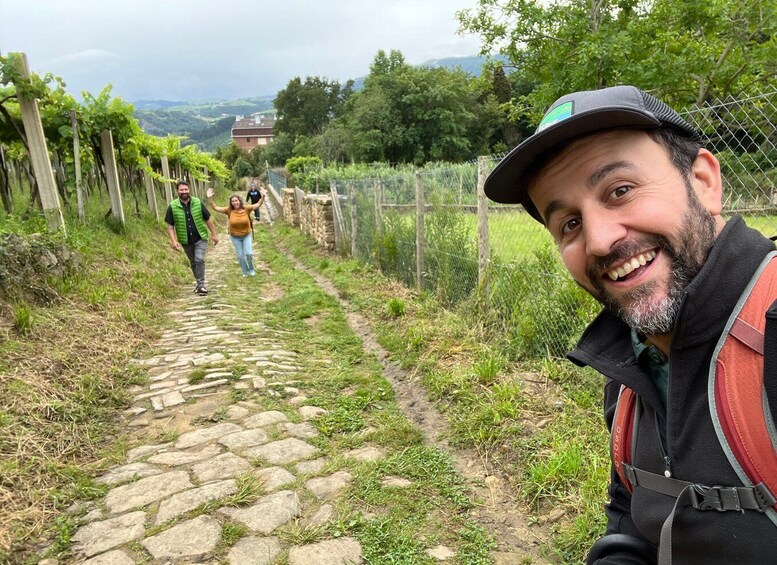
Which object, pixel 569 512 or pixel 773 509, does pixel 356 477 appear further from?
pixel 773 509

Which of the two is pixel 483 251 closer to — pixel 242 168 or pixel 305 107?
pixel 242 168

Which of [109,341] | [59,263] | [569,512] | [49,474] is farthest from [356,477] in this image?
[59,263]

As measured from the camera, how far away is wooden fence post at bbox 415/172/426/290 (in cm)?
663

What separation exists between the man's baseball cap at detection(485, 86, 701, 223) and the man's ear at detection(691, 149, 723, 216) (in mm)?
56

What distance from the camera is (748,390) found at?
0.86m

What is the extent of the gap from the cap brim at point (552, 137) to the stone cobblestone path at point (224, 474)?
82.7 inches

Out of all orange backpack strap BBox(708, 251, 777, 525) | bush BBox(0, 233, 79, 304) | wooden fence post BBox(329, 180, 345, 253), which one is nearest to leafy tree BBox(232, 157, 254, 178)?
wooden fence post BBox(329, 180, 345, 253)

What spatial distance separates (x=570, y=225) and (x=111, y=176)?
11.0m

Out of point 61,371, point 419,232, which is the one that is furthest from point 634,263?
point 419,232

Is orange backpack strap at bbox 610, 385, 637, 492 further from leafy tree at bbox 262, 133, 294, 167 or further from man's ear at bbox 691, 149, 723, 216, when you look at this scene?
leafy tree at bbox 262, 133, 294, 167

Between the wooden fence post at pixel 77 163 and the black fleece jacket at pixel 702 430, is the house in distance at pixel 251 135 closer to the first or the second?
the wooden fence post at pixel 77 163

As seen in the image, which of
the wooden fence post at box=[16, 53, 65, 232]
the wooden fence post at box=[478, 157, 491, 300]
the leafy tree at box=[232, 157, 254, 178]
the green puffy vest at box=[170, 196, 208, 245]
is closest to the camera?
the wooden fence post at box=[478, 157, 491, 300]

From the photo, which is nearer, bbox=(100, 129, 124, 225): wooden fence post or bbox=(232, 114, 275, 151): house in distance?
bbox=(100, 129, 124, 225): wooden fence post

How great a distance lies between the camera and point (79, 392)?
13.3 ft
